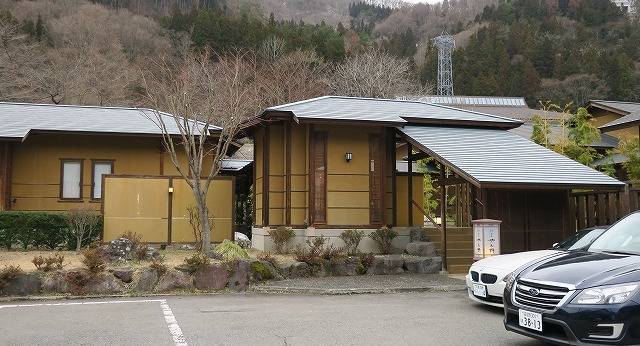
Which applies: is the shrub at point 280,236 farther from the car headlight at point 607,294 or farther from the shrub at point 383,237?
the car headlight at point 607,294

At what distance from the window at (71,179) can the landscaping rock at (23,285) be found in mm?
8176

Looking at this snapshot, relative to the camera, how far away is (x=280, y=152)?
647 inches

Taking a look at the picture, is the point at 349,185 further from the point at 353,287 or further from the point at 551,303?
the point at 551,303

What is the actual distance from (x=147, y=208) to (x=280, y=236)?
414cm

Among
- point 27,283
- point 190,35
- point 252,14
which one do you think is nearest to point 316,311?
point 27,283

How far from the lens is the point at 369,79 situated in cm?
4169

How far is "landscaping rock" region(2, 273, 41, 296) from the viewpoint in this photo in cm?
1111

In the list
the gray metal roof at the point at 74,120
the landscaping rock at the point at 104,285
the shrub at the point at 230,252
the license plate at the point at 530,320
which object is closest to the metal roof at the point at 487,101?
the gray metal roof at the point at 74,120

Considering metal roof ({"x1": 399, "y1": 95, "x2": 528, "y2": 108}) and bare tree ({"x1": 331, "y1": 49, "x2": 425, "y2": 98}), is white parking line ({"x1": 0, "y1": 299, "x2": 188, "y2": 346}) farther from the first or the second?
metal roof ({"x1": 399, "y1": 95, "x2": 528, "y2": 108})

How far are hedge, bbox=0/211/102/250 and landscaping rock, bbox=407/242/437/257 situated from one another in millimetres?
8935

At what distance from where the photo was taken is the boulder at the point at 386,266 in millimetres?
13695

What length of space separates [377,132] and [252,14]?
43.9 meters

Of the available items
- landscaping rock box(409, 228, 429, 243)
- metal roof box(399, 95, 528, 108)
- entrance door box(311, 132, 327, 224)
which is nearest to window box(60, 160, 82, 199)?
entrance door box(311, 132, 327, 224)

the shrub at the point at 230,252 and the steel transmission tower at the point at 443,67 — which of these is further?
the steel transmission tower at the point at 443,67
